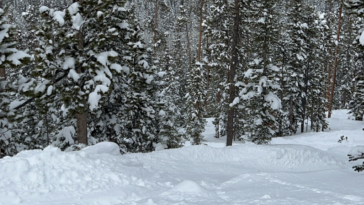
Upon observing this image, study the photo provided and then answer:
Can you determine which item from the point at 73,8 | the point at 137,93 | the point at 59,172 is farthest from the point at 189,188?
the point at 137,93

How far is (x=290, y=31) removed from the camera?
2780 centimetres

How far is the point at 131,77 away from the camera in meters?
16.7

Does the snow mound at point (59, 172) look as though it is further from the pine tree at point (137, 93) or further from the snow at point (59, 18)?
the pine tree at point (137, 93)

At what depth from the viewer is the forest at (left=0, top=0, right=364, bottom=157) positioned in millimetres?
11031

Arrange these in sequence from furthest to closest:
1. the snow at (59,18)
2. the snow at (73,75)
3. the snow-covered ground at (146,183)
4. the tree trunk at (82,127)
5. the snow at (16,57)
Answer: the tree trunk at (82,127) < the snow at (73,75) < the snow at (59,18) < the snow at (16,57) < the snow-covered ground at (146,183)

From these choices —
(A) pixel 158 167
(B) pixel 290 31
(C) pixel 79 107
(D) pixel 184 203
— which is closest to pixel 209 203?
(D) pixel 184 203

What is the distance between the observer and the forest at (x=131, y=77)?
11.0 metres

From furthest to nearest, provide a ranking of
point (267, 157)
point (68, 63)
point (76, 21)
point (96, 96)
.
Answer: point (267, 157) → point (68, 63) → point (96, 96) → point (76, 21)

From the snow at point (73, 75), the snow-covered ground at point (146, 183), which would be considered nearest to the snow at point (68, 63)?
the snow at point (73, 75)

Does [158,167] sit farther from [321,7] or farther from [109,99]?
[321,7]

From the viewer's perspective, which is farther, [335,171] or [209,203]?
[335,171]

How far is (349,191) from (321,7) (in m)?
161

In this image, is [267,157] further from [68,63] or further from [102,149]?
[68,63]

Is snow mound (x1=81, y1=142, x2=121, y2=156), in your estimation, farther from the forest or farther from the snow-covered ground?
the forest
